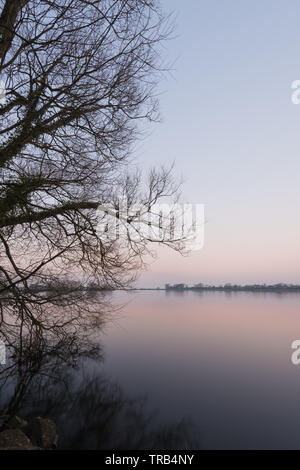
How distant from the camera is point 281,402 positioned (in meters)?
9.84

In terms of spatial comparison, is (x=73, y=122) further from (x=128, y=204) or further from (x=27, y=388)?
(x=27, y=388)

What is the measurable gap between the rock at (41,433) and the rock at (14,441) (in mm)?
593

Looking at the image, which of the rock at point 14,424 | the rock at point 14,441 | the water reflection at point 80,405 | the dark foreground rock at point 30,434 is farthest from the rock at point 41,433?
the rock at point 14,441

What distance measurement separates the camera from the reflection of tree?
21.8 ft

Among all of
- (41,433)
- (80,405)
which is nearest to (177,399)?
(80,405)

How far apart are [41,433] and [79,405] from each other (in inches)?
101

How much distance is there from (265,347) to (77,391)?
498 inches

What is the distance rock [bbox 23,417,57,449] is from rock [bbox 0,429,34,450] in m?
0.59

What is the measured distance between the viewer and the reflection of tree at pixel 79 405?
6.65 meters

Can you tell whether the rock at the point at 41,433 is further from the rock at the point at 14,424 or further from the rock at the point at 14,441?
the rock at the point at 14,441

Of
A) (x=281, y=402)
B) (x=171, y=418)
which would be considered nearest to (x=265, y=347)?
(x=281, y=402)

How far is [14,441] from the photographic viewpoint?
4957 millimetres

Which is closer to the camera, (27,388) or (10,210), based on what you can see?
(10,210)
